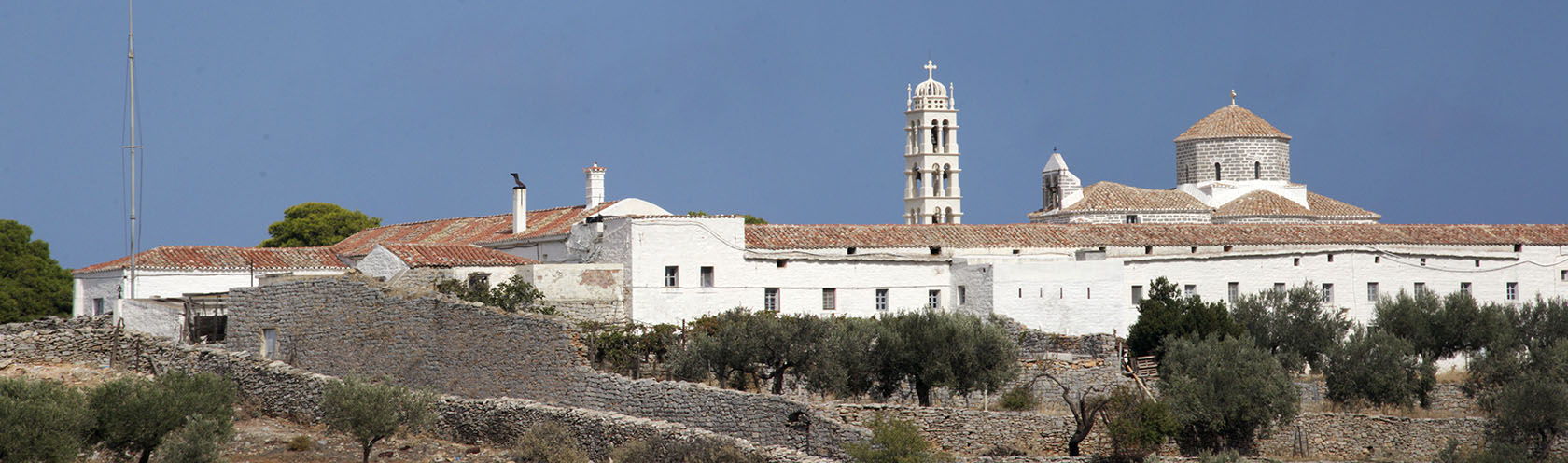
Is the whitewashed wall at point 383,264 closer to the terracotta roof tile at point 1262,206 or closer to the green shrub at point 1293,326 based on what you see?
the green shrub at point 1293,326

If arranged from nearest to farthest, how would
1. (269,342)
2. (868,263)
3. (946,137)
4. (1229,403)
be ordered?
1. (1229,403)
2. (269,342)
3. (868,263)
4. (946,137)

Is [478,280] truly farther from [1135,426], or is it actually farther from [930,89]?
[930,89]

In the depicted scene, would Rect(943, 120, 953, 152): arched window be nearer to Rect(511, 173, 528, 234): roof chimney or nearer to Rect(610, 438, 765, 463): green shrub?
Rect(511, 173, 528, 234): roof chimney

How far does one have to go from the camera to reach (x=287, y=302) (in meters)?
30.3

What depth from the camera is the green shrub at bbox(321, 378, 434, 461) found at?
83.9 ft

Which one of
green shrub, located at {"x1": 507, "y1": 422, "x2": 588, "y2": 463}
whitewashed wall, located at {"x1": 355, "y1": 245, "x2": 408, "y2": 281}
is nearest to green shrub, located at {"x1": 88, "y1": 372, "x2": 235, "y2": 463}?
green shrub, located at {"x1": 507, "y1": 422, "x2": 588, "y2": 463}

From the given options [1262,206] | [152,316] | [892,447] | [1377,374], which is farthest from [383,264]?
[1262,206]

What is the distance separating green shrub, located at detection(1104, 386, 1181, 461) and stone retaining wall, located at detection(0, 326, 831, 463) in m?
5.63

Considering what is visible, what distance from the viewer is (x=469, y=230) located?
159 feet

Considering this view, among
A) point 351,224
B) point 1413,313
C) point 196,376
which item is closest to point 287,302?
point 196,376

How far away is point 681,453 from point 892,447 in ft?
8.98

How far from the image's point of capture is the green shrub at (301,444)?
1038 inches

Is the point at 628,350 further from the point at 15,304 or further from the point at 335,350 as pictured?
the point at 15,304

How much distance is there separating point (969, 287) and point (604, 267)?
8.81m
